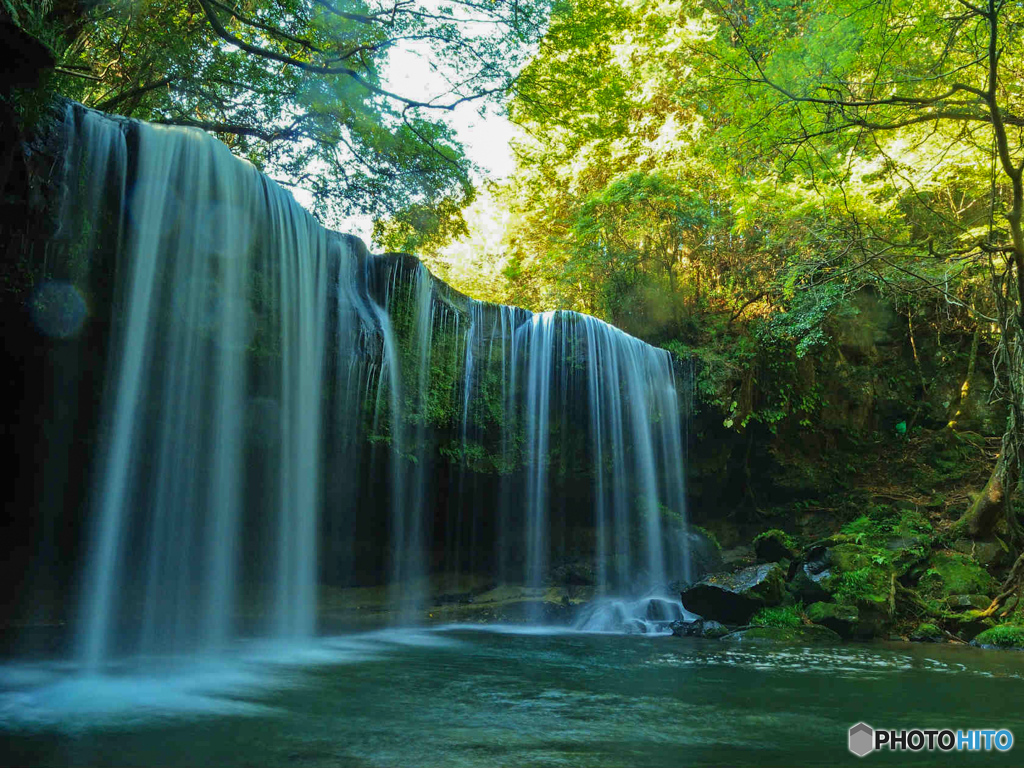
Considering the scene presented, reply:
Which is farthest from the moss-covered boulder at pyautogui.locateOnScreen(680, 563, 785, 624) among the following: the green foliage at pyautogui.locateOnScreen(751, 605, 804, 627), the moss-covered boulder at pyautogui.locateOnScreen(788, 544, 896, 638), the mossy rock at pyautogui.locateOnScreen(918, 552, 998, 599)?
the mossy rock at pyautogui.locateOnScreen(918, 552, 998, 599)

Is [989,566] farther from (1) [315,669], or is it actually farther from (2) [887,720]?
(1) [315,669]

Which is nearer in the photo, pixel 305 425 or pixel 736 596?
pixel 305 425

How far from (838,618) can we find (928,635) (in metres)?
1.40

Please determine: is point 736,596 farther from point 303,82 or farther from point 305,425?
point 303,82

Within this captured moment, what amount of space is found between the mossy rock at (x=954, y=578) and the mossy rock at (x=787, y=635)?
2492 mm

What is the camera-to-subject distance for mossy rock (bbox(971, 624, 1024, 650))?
846 centimetres

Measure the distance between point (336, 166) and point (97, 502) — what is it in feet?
24.1

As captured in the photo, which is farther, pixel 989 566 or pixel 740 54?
pixel 989 566

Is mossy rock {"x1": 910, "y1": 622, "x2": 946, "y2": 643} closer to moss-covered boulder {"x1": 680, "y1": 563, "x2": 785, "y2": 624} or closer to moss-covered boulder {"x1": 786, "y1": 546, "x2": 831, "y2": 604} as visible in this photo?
moss-covered boulder {"x1": 786, "y1": 546, "x2": 831, "y2": 604}

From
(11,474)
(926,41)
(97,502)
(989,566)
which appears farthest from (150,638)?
(989,566)

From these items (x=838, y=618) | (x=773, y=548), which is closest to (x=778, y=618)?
(x=838, y=618)

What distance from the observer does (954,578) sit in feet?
33.4

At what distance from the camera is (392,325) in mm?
10469

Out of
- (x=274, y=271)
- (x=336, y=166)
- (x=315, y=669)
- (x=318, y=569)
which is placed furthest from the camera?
(x=336, y=166)
